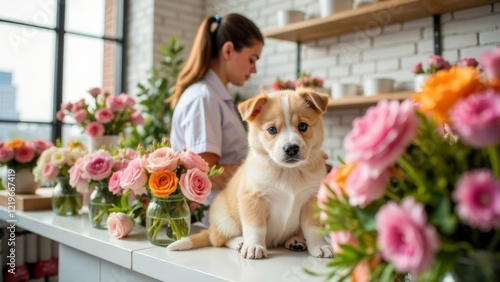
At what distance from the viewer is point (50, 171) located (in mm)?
1529

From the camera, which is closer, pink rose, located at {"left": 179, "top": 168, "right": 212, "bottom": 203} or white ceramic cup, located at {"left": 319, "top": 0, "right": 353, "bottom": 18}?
pink rose, located at {"left": 179, "top": 168, "right": 212, "bottom": 203}

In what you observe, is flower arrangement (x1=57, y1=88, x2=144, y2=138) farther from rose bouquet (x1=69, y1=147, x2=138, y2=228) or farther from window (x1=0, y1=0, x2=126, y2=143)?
window (x1=0, y1=0, x2=126, y2=143)

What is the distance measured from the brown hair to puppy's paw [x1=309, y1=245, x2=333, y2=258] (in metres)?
0.98

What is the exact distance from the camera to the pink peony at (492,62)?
453 mm

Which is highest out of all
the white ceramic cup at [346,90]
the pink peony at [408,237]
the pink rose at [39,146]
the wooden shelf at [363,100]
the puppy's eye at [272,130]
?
the white ceramic cup at [346,90]

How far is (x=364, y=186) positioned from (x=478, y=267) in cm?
16

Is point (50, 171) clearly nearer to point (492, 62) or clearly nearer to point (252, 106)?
point (252, 106)

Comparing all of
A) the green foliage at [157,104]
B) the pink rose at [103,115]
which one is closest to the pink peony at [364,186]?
the pink rose at [103,115]

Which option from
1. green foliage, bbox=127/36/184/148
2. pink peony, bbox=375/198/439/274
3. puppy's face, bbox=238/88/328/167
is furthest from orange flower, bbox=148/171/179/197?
green foliage, bbox=127/36/184/148

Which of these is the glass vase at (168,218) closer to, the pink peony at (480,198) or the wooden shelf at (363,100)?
the pink peony at (480,198)

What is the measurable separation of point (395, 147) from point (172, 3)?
3601 millimetres

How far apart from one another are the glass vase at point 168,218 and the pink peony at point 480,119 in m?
0.83

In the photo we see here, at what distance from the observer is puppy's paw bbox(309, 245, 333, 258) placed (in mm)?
1012

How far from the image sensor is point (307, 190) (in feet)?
3.38
